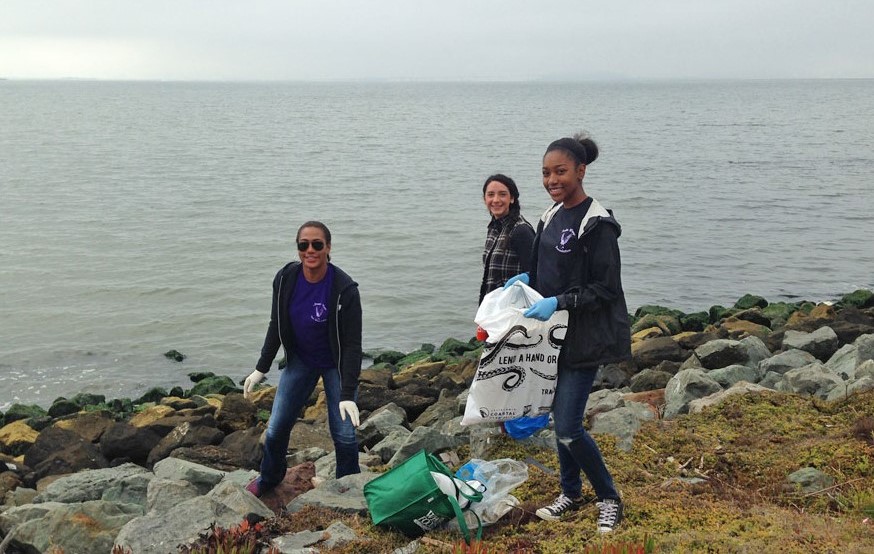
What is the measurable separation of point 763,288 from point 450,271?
24.4 ft

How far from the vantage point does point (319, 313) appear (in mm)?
6418

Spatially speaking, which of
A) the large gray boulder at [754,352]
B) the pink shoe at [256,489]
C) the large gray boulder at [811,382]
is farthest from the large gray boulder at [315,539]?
the large gray boulder at [754,352]

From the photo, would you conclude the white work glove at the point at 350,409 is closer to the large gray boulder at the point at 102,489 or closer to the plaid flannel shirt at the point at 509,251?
the plaid flannel shirt at the point at 509,251

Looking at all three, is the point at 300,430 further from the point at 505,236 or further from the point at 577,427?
the point at 577,427

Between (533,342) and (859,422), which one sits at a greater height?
(533,342)

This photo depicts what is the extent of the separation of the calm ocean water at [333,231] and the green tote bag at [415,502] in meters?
10.4

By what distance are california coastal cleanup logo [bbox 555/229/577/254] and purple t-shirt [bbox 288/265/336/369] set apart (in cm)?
178

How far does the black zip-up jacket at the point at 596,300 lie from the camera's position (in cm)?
527

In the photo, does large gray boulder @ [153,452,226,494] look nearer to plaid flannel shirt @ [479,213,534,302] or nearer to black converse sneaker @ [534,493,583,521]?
plaid flannel shirt @ [479,213,534,302]

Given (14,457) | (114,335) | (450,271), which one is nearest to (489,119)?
(450,271)

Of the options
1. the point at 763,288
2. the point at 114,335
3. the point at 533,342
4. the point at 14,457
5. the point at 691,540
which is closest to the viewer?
the point at 691,540

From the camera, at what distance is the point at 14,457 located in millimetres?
10898

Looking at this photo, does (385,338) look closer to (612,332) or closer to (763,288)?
(763,288)

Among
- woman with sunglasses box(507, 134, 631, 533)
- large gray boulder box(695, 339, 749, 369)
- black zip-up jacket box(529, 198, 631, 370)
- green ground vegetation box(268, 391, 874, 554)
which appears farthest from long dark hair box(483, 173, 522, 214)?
large gray boulder box(695, 339, 749, 369)
